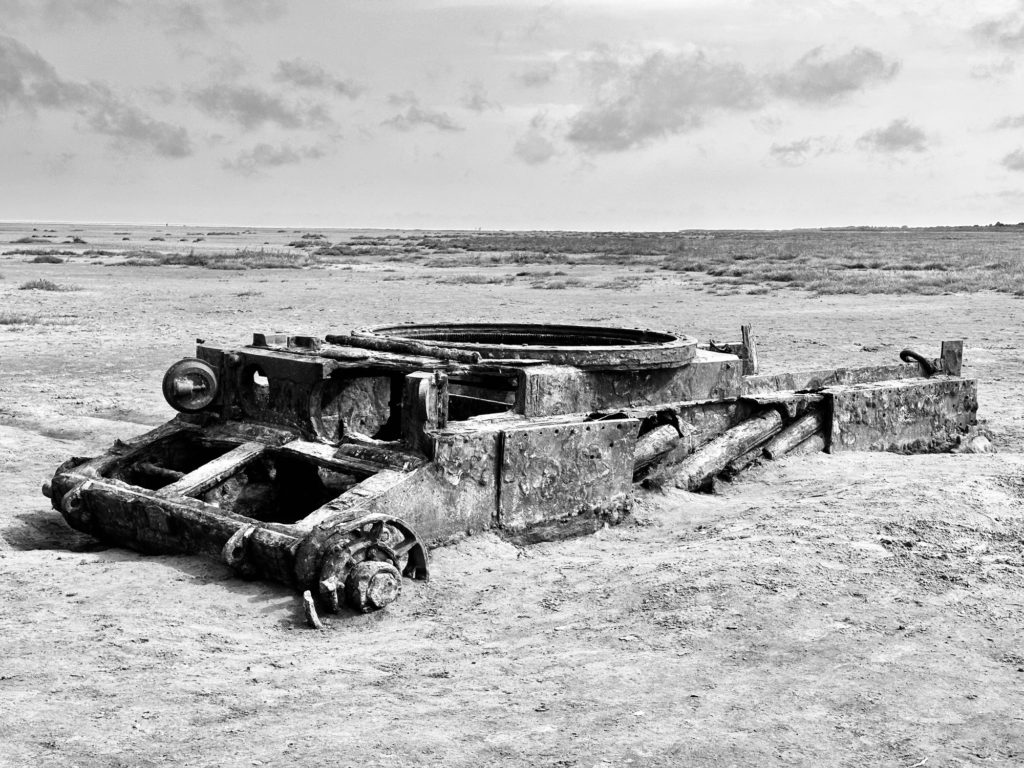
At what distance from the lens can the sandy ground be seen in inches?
135

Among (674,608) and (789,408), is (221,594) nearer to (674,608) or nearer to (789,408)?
(674,608)

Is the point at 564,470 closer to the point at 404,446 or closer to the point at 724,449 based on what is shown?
the point at 404,446

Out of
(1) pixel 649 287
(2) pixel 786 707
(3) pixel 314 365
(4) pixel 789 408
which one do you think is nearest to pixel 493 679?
(2) pixel 786 707

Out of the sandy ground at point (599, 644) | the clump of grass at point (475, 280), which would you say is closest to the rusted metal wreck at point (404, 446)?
the sandy ground at point (599, 644)

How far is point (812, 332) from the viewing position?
54.0ft

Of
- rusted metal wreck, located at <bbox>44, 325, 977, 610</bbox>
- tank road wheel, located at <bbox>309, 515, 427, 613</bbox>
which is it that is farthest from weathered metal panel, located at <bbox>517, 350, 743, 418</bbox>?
tank road wheel, located at <bbox>309, 515, 427, 613</bbox>

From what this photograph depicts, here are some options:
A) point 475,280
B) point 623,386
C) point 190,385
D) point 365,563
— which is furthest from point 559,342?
point 475,280

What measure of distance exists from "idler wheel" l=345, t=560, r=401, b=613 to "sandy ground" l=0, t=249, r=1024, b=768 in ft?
0.27

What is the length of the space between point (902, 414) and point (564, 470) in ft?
10.2

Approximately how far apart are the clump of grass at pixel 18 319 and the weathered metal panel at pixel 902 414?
12010 mm

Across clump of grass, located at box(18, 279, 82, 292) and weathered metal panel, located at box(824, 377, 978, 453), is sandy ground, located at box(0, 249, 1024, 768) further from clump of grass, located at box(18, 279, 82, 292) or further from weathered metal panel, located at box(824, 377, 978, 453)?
clump of grass, located at box(18, 279, 82, 292)

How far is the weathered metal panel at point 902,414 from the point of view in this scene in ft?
24.0

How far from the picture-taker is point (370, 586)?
4.53 m

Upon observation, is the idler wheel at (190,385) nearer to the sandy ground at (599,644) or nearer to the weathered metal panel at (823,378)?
the sandy ground at (599,644)
